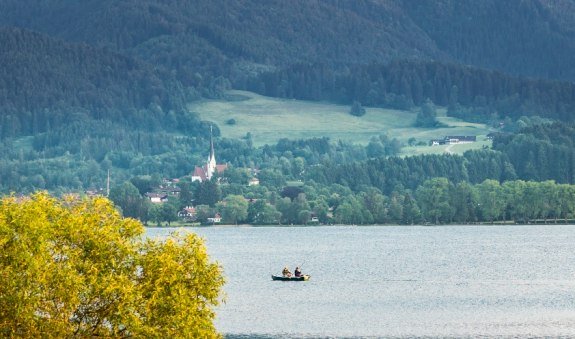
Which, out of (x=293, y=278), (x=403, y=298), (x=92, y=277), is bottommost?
(x=293, y=278)

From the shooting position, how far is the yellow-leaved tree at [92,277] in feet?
194

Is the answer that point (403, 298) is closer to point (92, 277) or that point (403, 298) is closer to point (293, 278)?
point (293, 278)

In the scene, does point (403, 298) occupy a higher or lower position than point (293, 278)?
higher

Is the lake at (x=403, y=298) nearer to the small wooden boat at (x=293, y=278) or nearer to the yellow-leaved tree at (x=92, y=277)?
the small wooden boat at (x=293, y=278)

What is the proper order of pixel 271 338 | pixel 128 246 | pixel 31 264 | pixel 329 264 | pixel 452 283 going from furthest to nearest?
pixel 329 264
pixel 452 283
pixel 271 338
pixel 128 246
pixel 31 264

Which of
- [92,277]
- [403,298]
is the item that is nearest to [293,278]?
[403,298]

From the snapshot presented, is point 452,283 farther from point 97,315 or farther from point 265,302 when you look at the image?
point 97,315

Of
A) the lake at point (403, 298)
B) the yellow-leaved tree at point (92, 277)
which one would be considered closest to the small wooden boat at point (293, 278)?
the lake at point (403, 298)

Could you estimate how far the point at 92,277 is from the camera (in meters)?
60.5

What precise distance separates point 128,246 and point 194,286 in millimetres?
3169

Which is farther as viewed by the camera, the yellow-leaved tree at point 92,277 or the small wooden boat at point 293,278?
the small wooden boat at point 293,278

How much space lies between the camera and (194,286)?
207 feet

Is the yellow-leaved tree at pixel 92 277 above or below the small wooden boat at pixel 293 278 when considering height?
above

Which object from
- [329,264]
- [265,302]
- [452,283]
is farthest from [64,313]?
[329,264]
